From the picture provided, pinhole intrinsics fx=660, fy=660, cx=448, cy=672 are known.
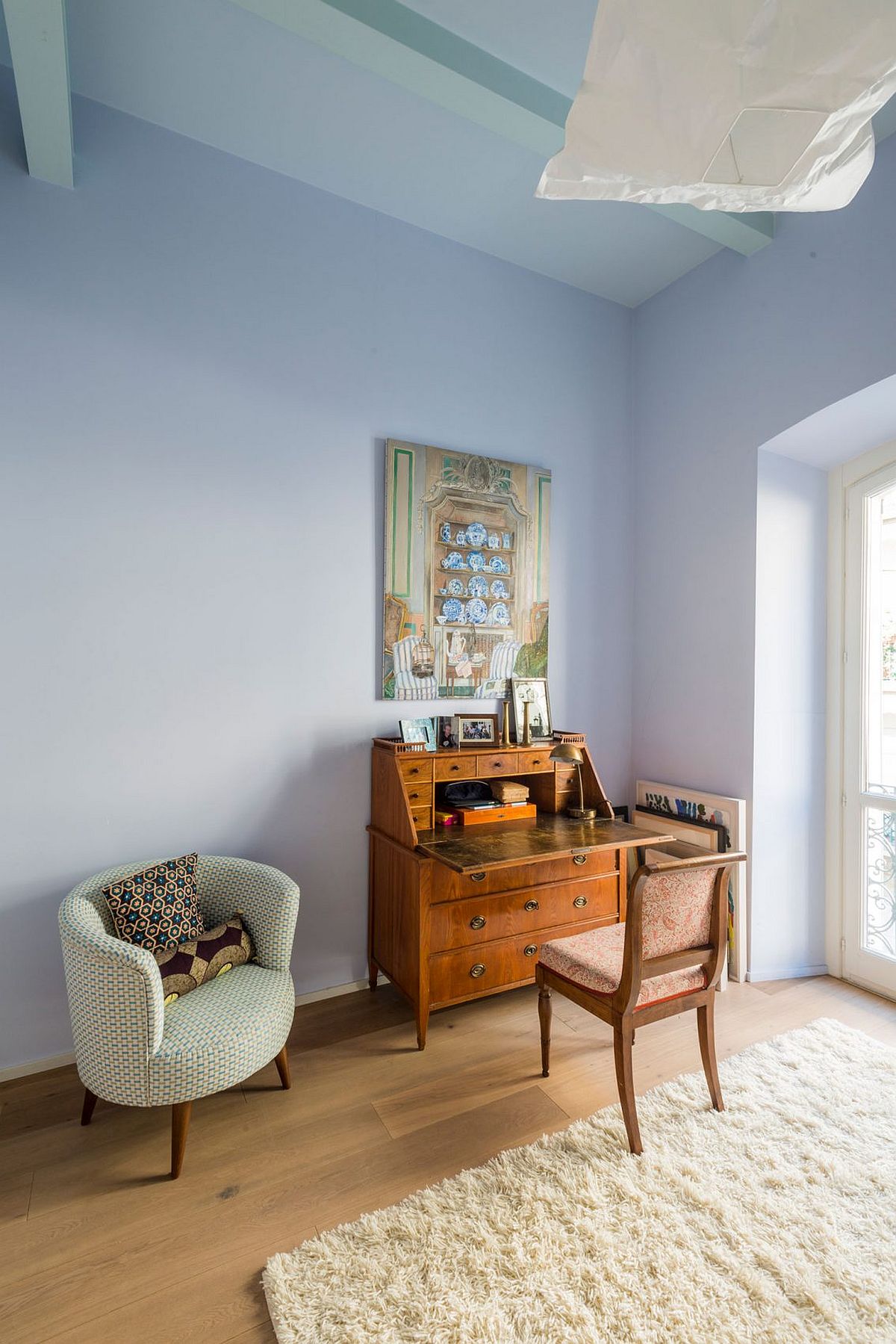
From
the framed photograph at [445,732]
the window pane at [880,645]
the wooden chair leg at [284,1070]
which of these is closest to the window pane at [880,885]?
the window pane at [880,645]

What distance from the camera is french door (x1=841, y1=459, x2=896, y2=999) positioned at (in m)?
3.06

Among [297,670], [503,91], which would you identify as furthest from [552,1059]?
[503,91]

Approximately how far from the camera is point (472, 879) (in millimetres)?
2598

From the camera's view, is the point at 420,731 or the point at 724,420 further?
the point at 724,420

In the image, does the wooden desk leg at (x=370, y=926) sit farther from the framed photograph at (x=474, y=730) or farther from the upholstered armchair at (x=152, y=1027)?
the upholstered armchair at (x=152, y=1027)

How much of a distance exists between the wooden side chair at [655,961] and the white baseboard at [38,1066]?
1772 mm

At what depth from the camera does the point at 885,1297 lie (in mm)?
1560

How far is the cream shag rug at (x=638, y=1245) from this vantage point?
1.50 m

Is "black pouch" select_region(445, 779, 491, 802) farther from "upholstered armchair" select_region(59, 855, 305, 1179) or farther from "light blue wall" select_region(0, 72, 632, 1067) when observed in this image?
"upholstered armchair" select_region(59, 855, 305, 1179)

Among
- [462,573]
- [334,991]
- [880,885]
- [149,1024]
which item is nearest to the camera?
[149,1024]

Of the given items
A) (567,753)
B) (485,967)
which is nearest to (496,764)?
(567,753)

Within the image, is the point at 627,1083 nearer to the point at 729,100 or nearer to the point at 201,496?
the point at 729,100

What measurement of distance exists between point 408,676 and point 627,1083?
5.92 feet

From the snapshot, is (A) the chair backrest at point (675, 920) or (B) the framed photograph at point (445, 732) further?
(B) the framed photograph at point (445, 732)
